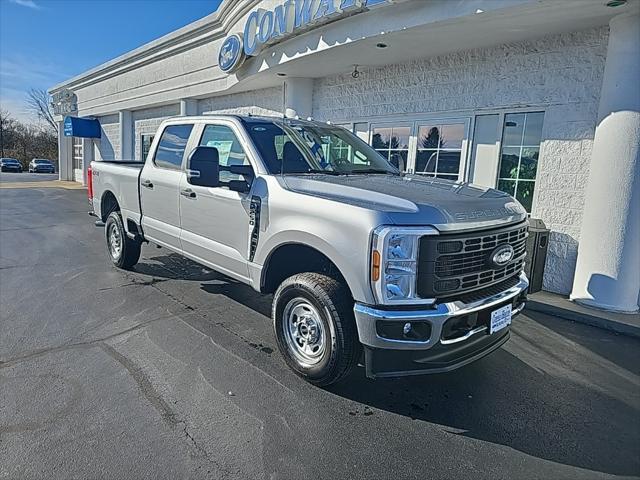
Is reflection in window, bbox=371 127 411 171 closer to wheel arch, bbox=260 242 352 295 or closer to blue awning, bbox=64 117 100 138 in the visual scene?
wheel arch, bbox=260 242 352 295

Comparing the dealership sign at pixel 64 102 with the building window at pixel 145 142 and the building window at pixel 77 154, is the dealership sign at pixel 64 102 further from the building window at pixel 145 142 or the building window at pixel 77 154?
the building window at pixel 145 142

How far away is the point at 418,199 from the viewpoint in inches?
121

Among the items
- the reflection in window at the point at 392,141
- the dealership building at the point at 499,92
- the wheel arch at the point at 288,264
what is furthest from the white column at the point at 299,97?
the wheel arch at the point at 288,264

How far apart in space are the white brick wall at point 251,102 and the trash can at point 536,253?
7.07m

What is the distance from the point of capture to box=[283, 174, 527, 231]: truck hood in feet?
9.53

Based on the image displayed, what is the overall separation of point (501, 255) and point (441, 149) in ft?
16.3

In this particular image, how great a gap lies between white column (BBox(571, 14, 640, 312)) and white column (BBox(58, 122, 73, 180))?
1109 inches

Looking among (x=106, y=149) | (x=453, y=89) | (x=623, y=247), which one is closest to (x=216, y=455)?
(x=623, y=247)

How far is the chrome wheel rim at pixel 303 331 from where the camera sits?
3420mm

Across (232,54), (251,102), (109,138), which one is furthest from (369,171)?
(109,138)

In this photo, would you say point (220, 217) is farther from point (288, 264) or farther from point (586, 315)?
point (586, 315)

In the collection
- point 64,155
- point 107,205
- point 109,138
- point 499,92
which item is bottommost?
point 107,205

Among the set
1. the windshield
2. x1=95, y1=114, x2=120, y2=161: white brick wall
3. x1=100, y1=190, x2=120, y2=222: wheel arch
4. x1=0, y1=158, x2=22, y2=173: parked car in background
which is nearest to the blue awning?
x1=95, y1=114, x2=120, y2=161: white brick wall

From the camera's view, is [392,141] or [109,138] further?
[109,138]
